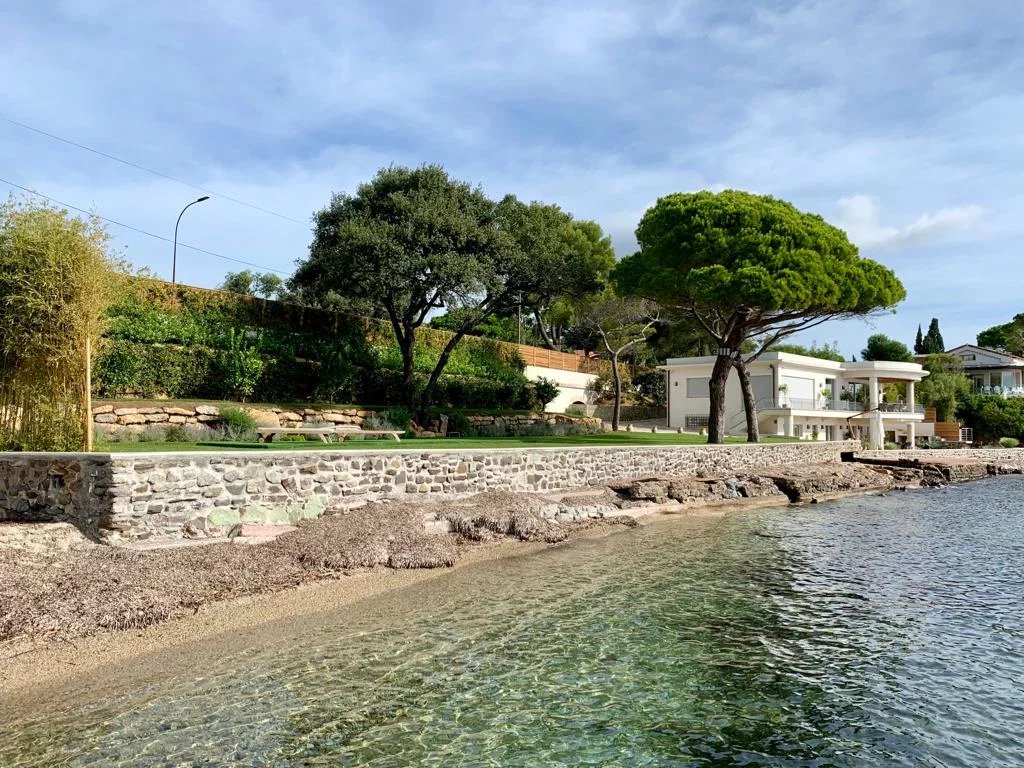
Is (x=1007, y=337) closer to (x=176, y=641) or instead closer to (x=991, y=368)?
(x=991, y=368)

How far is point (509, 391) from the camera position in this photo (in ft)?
113

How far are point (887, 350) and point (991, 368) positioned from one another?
8.25 meters

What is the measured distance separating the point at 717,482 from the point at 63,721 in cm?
1797

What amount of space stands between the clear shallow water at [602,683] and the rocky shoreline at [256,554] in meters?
1.30

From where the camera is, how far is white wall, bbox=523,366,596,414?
3866 cm

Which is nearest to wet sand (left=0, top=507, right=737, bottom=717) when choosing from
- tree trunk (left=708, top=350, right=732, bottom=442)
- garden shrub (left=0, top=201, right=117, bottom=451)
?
garden shrub (left=0, top=201, right=117, bottom=451)

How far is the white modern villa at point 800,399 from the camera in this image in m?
39.5

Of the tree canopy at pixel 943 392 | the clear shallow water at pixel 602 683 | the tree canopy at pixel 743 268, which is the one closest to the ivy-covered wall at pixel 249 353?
the tree canopy at pixel 743 268

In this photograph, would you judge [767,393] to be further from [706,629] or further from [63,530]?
[63,530]

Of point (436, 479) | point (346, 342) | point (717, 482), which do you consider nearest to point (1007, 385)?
point (717, 482)

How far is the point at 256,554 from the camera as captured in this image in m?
10.2

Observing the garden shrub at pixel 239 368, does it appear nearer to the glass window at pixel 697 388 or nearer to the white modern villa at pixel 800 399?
the white modern villa at pixel 800 399

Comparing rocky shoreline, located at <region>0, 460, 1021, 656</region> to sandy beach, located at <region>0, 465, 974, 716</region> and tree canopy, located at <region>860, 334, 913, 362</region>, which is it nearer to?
sandy beach, located at <region>0, 465, 974, 716</region>

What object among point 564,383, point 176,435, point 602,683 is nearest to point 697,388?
point 564,383
